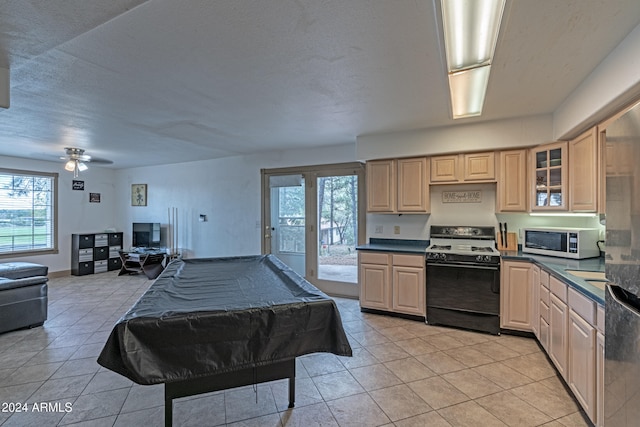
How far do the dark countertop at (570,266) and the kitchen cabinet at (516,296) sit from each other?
0.35 feet

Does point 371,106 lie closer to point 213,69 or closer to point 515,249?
point 213,69

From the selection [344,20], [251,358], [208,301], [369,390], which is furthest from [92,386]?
[344,20]

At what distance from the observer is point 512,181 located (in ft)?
11.5

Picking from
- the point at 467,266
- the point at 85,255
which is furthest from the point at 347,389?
the point at 85,255

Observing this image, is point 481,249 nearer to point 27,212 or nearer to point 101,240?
point 101,240

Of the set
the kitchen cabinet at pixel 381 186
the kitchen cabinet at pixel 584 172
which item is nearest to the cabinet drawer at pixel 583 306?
the kitchen cabinet at pixel 584 172

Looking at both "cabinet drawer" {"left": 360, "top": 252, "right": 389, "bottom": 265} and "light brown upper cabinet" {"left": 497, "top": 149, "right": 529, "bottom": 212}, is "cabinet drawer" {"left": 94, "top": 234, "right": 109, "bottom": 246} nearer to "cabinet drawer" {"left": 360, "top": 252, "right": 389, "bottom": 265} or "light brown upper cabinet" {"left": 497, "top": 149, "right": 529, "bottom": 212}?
"cabinet drawer" {"left": 360, "top": 252, "right": 389, "bottom": 265}

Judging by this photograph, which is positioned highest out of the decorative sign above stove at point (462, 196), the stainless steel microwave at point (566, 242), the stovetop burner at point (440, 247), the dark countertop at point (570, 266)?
the decorative sign above stove at point (462, 196)

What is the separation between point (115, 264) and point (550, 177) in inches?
323

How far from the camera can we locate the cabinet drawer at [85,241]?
6391mm

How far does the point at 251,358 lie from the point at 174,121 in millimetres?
2926

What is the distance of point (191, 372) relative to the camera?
1.58 metres

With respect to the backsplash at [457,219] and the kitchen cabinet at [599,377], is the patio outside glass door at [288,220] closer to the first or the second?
the backsplash at [457,219]

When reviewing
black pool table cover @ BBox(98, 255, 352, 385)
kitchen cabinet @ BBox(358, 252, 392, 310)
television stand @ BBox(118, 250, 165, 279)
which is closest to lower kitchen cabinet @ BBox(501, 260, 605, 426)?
kitchen cabinet @ BBox(358, 252, 392, 310)
